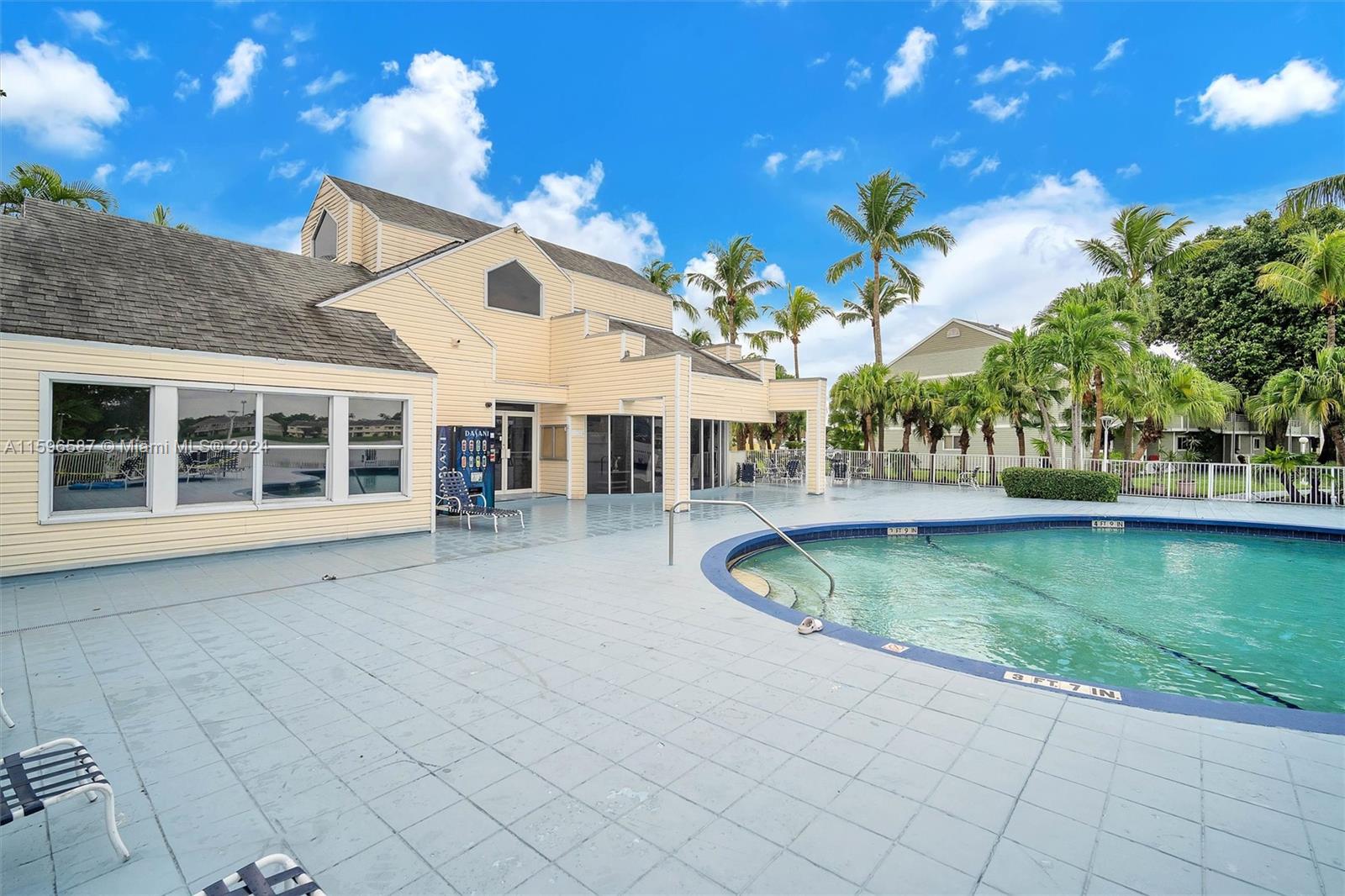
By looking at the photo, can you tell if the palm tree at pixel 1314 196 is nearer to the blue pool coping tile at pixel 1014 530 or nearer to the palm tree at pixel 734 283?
the blue pool coping tile at pixel 1014 530

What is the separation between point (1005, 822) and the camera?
8.32 feet

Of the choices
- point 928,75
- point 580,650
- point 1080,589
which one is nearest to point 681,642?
point 580,650

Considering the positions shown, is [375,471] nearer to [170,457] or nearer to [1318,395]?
[170,457]

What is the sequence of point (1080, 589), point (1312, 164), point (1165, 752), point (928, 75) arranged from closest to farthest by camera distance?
1. point (1165, 752)
2. point (1080, 589)
3. point (928, 75)
4. point (1312, 164)

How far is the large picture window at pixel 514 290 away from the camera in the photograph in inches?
622

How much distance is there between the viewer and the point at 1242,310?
917 inches

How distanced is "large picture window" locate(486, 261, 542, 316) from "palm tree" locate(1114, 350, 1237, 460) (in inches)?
666

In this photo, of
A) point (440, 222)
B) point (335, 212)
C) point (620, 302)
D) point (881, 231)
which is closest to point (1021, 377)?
point (881, 231)

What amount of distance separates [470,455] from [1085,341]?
15886 millimetres

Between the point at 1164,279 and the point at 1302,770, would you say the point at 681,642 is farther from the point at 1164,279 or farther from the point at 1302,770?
the point at 1164,279

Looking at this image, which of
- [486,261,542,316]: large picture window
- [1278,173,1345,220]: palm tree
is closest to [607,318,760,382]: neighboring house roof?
[486,261,542,316]: large picture window

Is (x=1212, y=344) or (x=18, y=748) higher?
(x=1212, y=344)

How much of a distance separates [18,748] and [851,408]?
24.6m

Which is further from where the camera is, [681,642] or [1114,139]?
[1114,139]
